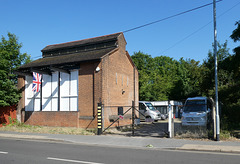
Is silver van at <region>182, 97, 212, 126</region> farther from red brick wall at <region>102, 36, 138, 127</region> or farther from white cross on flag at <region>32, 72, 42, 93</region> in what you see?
white cross on flag at <region>32, 72, 42, 93</region>

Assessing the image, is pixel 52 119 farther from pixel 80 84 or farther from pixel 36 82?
pixel 80 84

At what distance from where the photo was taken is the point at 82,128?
19422mm

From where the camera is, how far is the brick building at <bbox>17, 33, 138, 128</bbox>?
1953 centimetres

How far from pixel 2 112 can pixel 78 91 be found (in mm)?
8783

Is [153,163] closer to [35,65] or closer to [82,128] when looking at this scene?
[82,128]

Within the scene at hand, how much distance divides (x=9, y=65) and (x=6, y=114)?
192 inches

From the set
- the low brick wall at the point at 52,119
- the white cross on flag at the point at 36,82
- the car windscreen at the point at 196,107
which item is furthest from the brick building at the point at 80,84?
the car windscreen at the point at 196,107

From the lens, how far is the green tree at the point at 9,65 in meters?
22.0

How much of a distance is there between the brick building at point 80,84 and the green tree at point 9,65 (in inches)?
39.9

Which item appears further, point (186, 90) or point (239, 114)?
point (186, 90)

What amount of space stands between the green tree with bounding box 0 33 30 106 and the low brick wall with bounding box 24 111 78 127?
2.22 m

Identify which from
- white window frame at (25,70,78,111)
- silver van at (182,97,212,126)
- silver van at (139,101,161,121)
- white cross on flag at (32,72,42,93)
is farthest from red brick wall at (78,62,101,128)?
silver van at (139,101,161,121)

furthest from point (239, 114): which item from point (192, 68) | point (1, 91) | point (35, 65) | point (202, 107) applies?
point (192, 68)

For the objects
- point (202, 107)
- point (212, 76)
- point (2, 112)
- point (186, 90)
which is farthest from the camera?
point (186, 90)
